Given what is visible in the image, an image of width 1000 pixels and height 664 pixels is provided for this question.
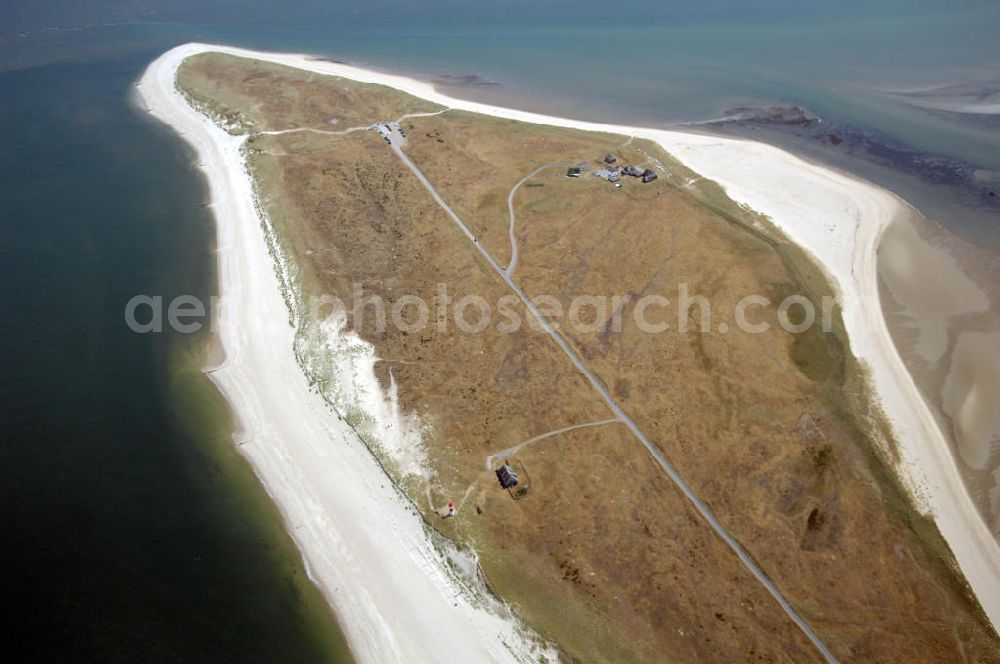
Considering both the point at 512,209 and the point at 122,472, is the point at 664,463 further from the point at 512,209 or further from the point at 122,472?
the point at 122,472

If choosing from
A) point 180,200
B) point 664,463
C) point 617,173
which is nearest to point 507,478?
point 664,463

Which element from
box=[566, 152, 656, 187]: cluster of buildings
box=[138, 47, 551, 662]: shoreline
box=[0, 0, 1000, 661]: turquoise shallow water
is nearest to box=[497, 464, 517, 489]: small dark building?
box=[138, 47, 551, 662]: shoreline

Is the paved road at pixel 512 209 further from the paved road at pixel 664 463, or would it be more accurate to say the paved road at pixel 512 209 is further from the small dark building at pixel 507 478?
the small dark building at pixel 507 478

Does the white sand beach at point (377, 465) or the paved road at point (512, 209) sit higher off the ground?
the paved road at point (512, 209)

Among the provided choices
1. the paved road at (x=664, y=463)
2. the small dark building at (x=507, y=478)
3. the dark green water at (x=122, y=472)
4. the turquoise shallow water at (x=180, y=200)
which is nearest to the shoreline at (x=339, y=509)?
the dark green water at (x=122, y=472)

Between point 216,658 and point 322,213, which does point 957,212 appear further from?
point 216,658

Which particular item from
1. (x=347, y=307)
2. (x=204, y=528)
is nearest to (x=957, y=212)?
(x=347, y=307)
